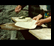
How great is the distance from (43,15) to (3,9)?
2.73ft

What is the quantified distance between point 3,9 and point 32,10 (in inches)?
23.5

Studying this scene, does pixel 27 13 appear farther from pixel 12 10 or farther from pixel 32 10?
pixel 12 10

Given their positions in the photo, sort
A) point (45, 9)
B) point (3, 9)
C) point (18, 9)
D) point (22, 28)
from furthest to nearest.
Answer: point (3, 9)
point (18, 9)
point (45, 9)
point (22, 28)

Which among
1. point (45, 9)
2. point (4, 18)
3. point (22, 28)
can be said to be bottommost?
point (22, 28)

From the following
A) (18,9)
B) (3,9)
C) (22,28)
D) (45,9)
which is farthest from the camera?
(3,9)

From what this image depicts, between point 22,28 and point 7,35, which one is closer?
point 22,28

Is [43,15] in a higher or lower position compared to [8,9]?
lower

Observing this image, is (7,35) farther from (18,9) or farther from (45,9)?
(45,9)

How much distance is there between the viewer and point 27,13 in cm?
152

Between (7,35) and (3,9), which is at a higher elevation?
(3,9)

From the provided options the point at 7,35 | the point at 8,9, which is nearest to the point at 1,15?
the point at 8,9
